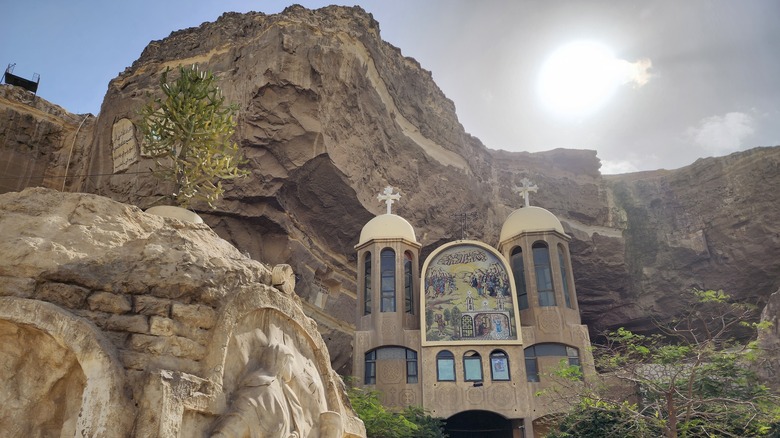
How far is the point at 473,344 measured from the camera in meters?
17.0

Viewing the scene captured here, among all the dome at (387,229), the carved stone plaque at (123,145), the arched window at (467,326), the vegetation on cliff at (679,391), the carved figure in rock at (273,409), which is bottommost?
the carved figure in rock at (273,409)

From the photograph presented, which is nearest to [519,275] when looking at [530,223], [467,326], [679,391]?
[530,223]

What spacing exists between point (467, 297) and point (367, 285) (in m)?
3.21

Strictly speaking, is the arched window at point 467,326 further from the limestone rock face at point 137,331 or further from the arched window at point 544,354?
the limestone rock face at point 137,331

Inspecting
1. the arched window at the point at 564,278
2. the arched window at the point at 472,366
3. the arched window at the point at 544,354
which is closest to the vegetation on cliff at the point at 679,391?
the arched window at the point at 544,354

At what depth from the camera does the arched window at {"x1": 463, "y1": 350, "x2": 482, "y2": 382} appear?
16.7 m

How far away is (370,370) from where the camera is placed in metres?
17.3

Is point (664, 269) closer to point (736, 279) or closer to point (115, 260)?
point (736, 279)

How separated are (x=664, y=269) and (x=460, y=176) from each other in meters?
10.5

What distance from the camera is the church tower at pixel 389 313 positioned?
17.0 m

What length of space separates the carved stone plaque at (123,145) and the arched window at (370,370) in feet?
35.7

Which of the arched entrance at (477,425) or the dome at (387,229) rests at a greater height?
the dome at (387,229)

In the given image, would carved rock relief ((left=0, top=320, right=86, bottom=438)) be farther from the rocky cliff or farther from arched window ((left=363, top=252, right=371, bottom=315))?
the rocky cliff

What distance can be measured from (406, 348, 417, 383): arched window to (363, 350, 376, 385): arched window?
95cm
